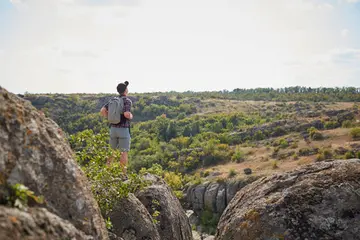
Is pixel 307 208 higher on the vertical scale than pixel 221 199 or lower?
higher

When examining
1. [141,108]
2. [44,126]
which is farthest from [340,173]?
[141,108]

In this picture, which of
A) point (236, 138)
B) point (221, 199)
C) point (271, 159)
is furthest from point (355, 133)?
point (236, 138)

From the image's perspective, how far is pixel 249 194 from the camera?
19.6ft

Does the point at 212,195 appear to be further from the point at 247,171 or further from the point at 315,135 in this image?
the point at 315,135

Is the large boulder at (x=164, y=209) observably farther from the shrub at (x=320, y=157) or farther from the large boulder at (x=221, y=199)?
the shrub at (x=320, y=157)

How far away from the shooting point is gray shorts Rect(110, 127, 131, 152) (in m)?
8.20

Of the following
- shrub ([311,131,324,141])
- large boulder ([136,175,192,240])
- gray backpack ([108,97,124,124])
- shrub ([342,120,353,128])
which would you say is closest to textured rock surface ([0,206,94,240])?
large boulder ([136,175,192,240])

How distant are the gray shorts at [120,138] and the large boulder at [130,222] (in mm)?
2260

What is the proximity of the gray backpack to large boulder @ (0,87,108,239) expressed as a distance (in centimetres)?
427

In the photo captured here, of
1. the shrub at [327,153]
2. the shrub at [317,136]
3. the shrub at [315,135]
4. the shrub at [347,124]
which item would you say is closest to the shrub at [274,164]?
the shrub at [327,153]

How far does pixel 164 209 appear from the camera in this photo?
23.5 feet

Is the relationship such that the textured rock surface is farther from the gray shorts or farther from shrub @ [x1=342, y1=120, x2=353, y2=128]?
shrub @ [x1=342, y1=120, x2=353, y2=128]

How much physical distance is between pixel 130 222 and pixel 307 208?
289cm

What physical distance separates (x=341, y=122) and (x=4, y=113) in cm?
6213
